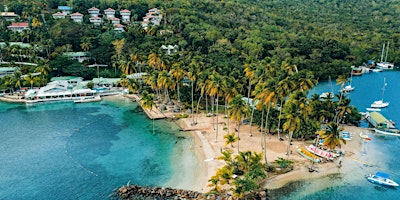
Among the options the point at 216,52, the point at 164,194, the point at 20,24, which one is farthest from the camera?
the point at 20,24

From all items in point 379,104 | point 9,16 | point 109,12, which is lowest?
point 379,104

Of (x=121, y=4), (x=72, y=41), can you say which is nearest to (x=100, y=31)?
(x=72, y=41)

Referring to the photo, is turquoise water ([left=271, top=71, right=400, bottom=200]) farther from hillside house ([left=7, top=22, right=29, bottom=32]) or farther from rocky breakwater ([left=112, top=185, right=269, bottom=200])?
hillside house ([left=7, top=22, right=29, bottom=32])

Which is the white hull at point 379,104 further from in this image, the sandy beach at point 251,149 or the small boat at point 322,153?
the small boat at point 322,153

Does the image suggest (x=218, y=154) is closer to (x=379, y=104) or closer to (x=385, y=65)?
(x=379, y=104)

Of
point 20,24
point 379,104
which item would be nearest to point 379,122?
point 379,104
